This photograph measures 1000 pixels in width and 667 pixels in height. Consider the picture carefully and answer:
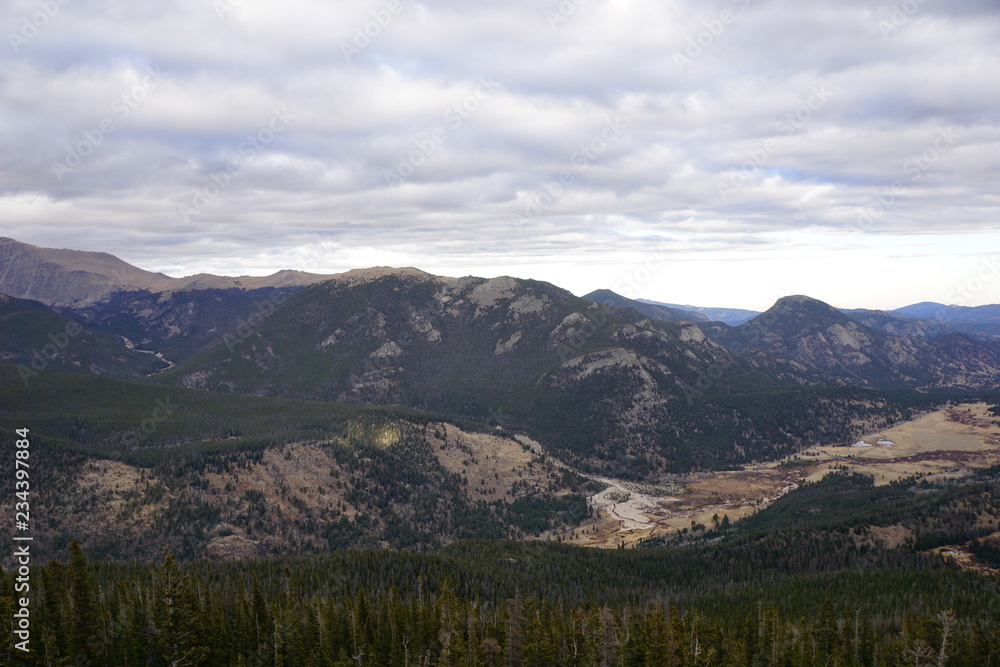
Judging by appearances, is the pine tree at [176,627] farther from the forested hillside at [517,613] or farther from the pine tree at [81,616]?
the pine tree at [81,616]

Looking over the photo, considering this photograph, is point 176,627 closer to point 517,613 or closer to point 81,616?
point 81,616

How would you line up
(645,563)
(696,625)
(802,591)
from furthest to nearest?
1. (645,563)
2. (802,591)
3. (696,625)

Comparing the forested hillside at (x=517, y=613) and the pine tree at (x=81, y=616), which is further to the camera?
Answer: the forested hillside at (x=517, y=613)

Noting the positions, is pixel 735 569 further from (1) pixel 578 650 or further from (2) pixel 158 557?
(2) pixel 158 557

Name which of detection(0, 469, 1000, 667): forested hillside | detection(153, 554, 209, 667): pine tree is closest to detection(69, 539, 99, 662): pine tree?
detection(0, 469, 1000, 667): forested hillside

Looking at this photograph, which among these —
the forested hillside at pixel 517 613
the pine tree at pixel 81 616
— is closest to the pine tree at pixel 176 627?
the forested hillside at pixel 517 613

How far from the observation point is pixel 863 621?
10812cm

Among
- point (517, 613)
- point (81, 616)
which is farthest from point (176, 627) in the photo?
point (517, 613)

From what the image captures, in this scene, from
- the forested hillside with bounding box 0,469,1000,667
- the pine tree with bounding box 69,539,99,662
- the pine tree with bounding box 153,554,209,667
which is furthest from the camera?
the forested hillside with bounding box 0,469,1000,667

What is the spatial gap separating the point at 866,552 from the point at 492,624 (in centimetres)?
13847

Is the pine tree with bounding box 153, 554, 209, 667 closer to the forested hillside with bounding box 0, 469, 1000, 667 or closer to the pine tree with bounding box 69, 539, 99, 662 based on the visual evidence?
the forested hillside with bounding box 0, 469, 1000, 667

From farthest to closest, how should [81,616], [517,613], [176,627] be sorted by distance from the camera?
[517,613] < [81,616] < [176,627]

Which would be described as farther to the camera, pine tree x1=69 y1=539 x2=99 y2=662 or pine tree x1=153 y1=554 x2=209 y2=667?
pine tree x1=69 y1=539 x2=99 y2=662

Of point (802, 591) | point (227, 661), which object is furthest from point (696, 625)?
point (227, 661)
